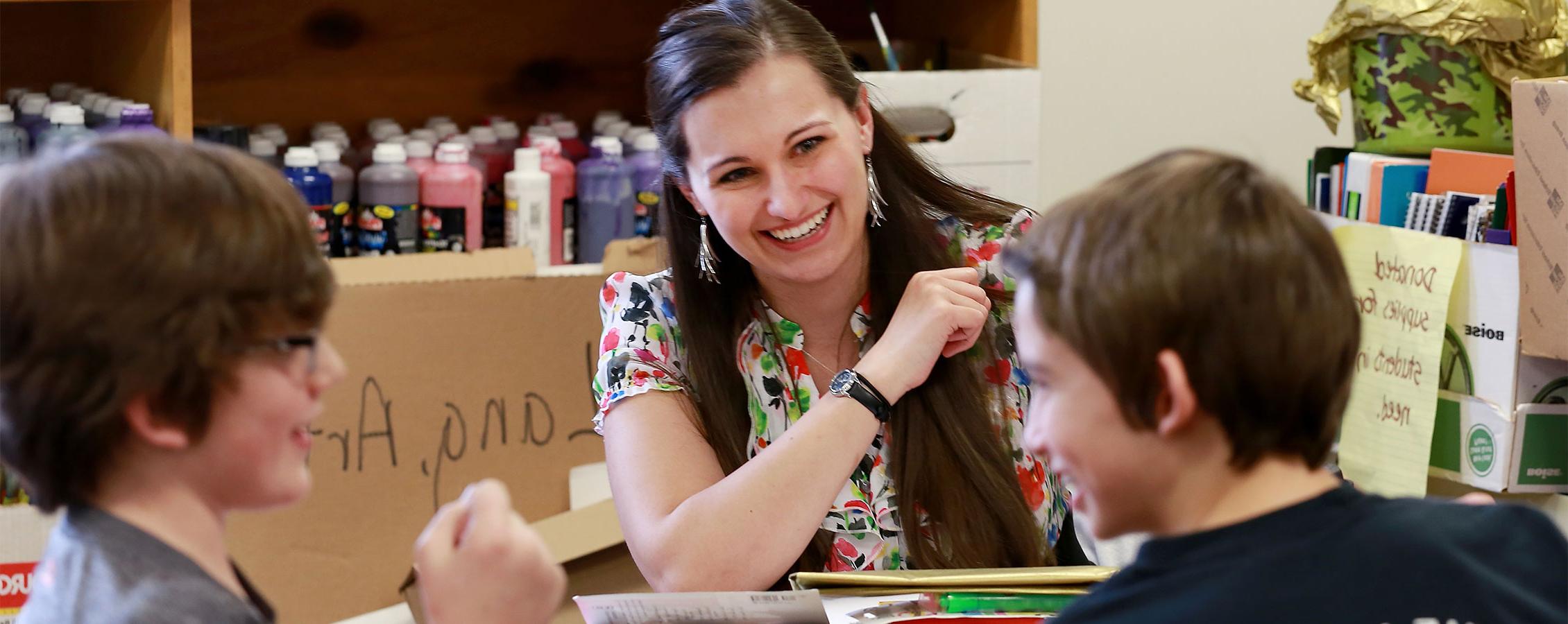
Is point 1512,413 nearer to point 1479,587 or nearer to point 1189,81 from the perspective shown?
point 1479,587

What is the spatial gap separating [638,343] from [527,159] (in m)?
→ 0.60

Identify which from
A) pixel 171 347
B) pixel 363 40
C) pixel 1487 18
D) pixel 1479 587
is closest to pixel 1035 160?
pixel 1487 18

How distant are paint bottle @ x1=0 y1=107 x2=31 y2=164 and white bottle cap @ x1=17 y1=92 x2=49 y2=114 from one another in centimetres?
5

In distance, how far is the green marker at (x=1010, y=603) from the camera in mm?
923

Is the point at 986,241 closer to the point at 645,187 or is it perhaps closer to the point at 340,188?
the point at 645,187

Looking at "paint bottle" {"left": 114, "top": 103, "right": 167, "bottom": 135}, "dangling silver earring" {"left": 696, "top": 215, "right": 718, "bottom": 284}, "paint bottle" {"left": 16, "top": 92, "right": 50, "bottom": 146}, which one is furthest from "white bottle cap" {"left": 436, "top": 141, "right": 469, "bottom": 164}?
"dangling silver earring" {"left": 696, "top": 215, "right": 718, "bottom": 284}

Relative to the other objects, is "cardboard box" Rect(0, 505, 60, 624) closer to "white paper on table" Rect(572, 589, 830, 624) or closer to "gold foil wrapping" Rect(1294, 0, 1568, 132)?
"white paper on table" Rect(572, 589, 830, 624)

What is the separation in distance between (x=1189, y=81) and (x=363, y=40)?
1.24 meters

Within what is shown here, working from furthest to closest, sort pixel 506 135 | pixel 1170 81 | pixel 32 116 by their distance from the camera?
pixel 1170 81
pixel 506 135
pixel 32 116

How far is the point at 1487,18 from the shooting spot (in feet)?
4.59

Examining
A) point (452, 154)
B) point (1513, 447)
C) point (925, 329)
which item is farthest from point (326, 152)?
point (1513, 447)

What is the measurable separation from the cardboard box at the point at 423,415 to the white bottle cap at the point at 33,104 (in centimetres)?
39

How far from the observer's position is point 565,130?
194 centimetres

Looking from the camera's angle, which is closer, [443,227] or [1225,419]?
[1225,419]
